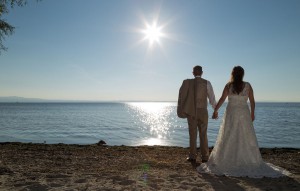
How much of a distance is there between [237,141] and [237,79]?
162 centimetres

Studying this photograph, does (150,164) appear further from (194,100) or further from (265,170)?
(265,170)

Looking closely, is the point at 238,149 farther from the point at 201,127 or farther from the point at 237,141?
the point at 201,127

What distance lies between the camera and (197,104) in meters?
8.82

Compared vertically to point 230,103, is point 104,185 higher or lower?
lower

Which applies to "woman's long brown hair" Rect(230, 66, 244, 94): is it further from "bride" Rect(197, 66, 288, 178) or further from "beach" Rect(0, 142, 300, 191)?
"beach" Rect(0, 142, 300, 191)

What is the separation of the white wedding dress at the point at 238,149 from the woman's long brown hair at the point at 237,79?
0.13 metres

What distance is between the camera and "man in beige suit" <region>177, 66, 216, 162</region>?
8.81 metres

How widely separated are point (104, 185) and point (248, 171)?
3473 mm

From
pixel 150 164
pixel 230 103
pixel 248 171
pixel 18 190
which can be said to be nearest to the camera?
pixel 18 190

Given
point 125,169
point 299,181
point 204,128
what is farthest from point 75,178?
point 299,181

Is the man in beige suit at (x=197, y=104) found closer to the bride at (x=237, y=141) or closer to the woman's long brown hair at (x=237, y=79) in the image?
the bride at (x=237, y=141)

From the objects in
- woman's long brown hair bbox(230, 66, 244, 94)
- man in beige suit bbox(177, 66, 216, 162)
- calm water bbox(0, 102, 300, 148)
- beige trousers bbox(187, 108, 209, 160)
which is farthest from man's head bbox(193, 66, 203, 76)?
calm water bbox(0, 102, 300, 148)

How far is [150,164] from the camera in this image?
871cm

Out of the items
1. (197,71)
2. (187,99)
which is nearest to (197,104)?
(187,99)
